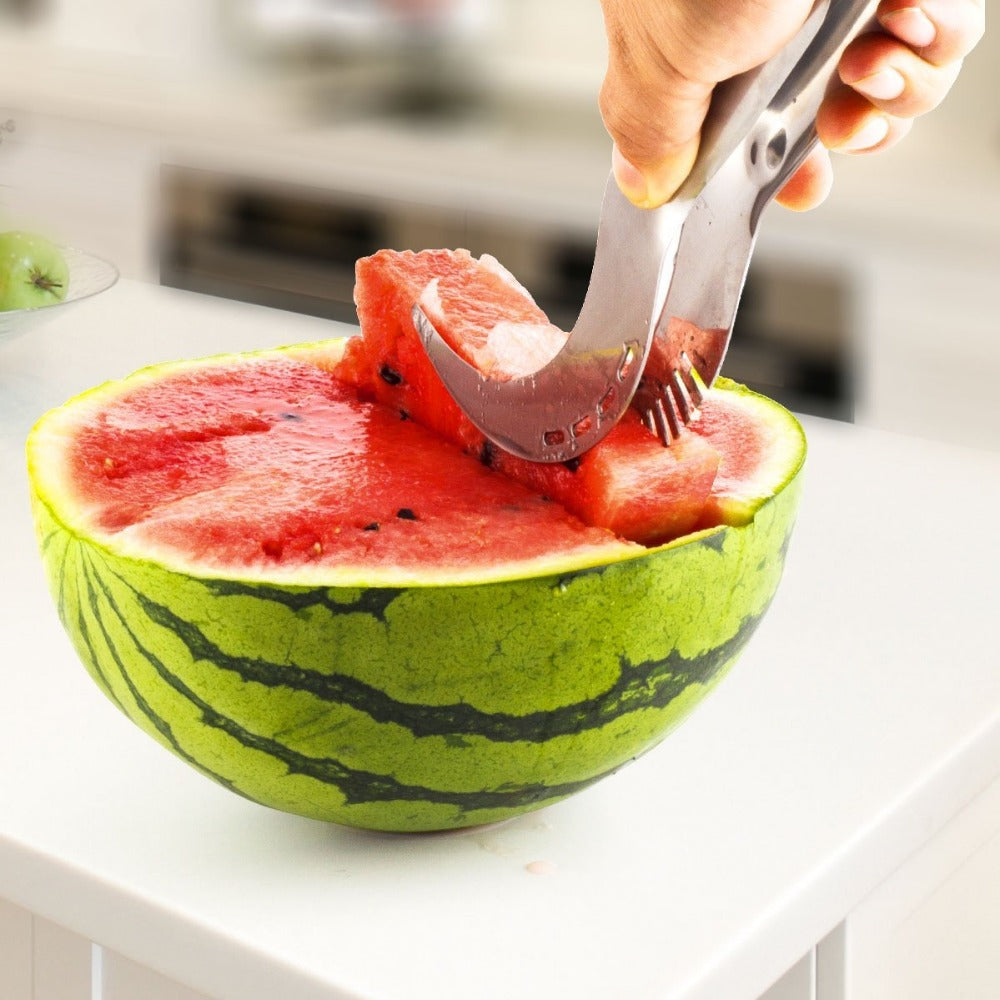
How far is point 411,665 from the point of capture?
68 centimetres

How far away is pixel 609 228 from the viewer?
2.31 feet

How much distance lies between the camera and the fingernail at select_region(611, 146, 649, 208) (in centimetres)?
68

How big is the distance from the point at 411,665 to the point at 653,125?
265mm

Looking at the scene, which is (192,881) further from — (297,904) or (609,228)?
(609,228)

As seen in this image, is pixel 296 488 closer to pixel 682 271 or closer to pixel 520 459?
pixel 520 459

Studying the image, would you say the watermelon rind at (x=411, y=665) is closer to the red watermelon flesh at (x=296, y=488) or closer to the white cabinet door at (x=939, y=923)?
the red watermelon flesh at (x=296, y=488)

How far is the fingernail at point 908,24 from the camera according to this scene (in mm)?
723

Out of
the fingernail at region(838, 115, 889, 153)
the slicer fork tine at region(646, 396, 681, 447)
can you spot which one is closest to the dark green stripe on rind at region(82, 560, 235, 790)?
the slicer fork tine at region(646, 396, 681, 447)

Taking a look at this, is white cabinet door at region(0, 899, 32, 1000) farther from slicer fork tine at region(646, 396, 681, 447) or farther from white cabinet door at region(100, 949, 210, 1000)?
slicer fork tine at region(646, 396, 681, 447)

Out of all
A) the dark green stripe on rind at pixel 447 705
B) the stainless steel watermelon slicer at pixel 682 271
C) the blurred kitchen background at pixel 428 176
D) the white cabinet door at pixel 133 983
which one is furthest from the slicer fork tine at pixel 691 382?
the blurred kitchen background at pixel 428 176

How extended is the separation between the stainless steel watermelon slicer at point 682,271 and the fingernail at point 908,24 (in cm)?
2

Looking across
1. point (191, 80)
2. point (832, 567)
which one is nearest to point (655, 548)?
point (832, 567)

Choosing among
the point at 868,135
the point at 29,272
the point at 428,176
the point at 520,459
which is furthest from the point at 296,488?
the point at 428,176

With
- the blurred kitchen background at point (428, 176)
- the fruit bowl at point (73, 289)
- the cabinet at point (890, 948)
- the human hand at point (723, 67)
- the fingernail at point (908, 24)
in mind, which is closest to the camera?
the human hand at point (723, 67)
